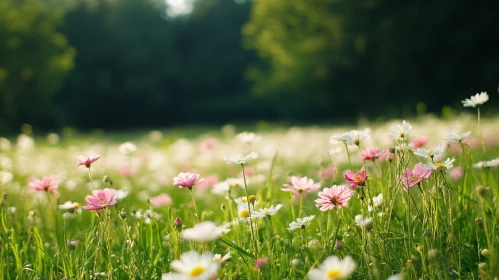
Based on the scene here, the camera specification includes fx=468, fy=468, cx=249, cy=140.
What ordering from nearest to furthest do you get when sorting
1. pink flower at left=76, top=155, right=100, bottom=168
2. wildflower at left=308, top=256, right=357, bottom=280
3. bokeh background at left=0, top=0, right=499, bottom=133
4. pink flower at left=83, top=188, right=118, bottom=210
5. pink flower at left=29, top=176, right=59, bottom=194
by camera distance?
1. wildflower at left=308, top=256, right=357, bottom=280
2. pink flower at left=83, top=188, right=118, bottom=210
3. pink flower at left=76, top=155, right=100, bottom=168
4. pink flower at left=29, top=176, right=59, bottom=194
5. bokeh background at left=0, top=0, right=499, bottom=133

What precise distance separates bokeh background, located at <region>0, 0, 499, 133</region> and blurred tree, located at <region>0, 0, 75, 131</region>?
5cm

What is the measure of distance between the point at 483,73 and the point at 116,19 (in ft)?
63.7

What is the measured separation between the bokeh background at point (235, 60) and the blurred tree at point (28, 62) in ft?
0.16

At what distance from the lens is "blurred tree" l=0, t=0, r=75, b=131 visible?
19.4 m

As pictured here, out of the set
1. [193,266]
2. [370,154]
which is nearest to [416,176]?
[370,154]

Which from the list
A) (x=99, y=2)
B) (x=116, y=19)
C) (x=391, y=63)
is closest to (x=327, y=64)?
(x=391, y=63)

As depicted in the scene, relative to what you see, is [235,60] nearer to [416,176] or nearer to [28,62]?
[28,62]

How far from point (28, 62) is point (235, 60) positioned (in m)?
12.9

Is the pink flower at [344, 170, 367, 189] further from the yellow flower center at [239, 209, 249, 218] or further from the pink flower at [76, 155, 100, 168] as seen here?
the pink flower at [76, 155, 100, 168]

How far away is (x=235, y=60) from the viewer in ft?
96.3

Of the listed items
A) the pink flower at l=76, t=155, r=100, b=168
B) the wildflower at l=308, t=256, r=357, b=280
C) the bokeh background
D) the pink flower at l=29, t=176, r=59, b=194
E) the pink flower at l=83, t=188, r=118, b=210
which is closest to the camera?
the wildflower at l=308, t=256, r=357, b=280

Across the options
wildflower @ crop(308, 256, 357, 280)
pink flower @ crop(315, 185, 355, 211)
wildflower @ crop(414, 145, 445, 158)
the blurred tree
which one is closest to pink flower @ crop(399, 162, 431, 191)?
wildflower @ crop(414, 145, 445, 158)

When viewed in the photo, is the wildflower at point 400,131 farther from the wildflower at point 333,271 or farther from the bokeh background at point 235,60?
the bokeh background at point 235,60

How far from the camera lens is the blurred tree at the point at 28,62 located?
19406 millimetres
